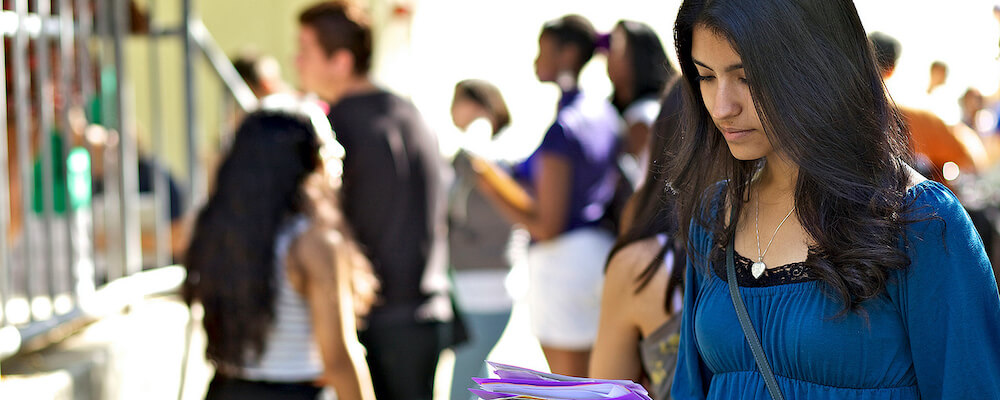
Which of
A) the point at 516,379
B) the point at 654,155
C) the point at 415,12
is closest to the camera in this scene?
the point at 516,379

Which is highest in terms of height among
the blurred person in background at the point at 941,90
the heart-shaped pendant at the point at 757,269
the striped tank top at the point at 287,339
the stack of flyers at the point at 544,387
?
the blurred person in background at the point at 941,90

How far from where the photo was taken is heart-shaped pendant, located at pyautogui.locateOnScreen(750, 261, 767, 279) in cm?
169

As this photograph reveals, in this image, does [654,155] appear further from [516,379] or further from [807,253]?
[516,379]

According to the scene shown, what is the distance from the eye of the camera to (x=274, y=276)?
284 centimetres

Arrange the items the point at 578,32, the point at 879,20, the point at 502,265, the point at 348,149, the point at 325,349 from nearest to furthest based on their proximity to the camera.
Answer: the point at 325,349
the point at 348,149
the point at 578,32
the point at 502,265
the point at 879,20

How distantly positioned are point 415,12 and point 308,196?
710 centimetres

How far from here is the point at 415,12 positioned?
9.80m

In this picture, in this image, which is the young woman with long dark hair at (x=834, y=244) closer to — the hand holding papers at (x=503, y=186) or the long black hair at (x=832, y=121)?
the long black hair at (x=832, y=121)

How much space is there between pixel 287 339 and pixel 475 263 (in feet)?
6.32

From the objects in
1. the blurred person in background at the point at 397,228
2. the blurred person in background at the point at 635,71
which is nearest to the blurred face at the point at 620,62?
the blurred person in background at the point at 635,71

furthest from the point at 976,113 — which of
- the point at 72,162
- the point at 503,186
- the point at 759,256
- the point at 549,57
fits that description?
the point at 759,256

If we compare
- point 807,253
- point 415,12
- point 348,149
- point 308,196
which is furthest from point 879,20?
point 807,253

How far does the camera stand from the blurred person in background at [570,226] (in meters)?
3.80

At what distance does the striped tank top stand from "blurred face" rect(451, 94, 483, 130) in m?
2.70
